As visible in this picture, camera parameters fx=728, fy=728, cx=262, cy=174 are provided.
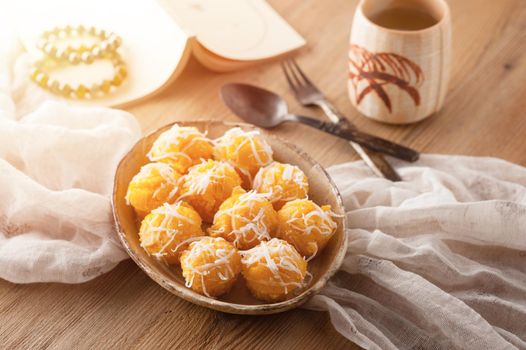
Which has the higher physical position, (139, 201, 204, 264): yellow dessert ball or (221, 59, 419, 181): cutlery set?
(139, 201, 204, 264): yellow dessert ball

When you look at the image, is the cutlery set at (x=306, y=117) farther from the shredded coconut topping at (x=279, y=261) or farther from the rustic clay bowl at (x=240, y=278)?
the shredded coconut topping at (x=279, y=261)

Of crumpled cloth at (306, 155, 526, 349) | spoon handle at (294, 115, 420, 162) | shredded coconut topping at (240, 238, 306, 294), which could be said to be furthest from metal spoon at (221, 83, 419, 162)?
shredded coconut topping at (240, 238, 306, 294)

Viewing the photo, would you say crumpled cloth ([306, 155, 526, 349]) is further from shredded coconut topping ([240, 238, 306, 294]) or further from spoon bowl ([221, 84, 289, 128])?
spoon bowl ([221, 84, 289, 128])

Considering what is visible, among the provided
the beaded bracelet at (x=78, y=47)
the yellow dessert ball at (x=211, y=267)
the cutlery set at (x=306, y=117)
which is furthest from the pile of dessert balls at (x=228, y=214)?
the beaded bracelet at (x=78, y=47)

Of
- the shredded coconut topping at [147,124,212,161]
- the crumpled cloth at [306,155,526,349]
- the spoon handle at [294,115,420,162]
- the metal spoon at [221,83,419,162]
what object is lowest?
the crumpled cloth at [306,155,526,349]

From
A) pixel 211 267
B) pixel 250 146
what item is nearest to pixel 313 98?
pixel 250 146

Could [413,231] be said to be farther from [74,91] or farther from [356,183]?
[74,91]

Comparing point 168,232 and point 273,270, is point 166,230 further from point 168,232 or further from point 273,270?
point 273,270
